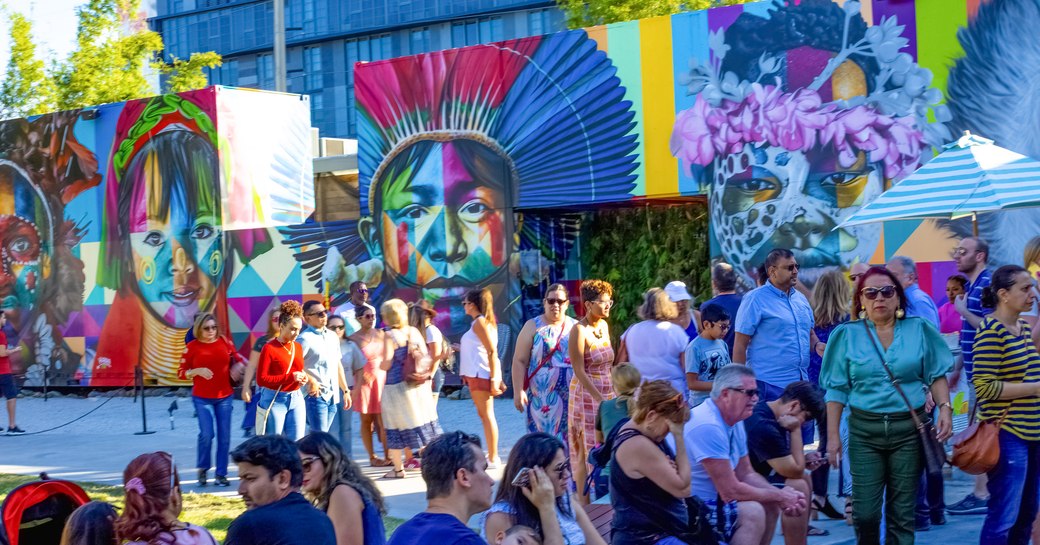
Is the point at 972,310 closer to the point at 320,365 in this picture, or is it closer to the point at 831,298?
the point at 831,298

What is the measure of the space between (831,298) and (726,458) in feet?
10.4

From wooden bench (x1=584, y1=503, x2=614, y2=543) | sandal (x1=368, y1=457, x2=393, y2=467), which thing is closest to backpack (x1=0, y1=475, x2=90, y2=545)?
wooden bench (x1=584, y1=503, x2=614, y2=543)

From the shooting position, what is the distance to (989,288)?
6.77 metres

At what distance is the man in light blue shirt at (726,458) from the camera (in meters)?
6.34

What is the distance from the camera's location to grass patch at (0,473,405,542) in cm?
923

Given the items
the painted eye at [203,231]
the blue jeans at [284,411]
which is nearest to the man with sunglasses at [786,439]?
the blue jeans at [284,411]

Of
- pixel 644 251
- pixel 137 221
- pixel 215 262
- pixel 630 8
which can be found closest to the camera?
pixel 644 251

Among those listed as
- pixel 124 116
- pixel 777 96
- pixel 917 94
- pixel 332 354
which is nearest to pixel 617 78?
pixel 777 96

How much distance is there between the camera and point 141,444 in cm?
1447

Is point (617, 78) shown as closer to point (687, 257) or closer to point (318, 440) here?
point (687, 257)

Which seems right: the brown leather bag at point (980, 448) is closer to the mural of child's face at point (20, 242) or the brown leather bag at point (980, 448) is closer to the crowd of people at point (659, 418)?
the crowd of people at point (659, 418)

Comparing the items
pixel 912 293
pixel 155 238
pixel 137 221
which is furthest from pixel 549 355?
Answer: pixel 137 221

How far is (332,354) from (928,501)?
5.06 metres

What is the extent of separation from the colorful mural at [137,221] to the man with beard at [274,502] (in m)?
14.6
